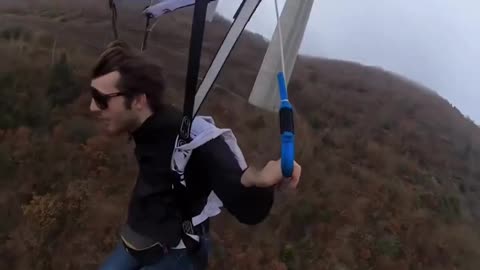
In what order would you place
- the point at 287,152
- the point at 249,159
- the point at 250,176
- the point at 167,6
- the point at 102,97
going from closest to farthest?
the point at 287,152 → the point at 250,176 → the point at 102,97 → the point at 167,6 → the point at 249,159

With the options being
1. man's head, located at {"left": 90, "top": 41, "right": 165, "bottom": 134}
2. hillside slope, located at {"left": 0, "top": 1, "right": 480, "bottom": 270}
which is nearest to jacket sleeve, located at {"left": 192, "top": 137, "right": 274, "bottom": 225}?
man's head, located at {"left": 90, "top": 41, "right": 165, "bottom": 134}

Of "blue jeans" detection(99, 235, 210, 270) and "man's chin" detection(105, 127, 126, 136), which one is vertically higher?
"man's chin" detection(105, 127, 126, 136)

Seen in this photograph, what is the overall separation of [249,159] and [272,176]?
1.92m

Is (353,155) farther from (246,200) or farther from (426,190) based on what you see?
(246,200)

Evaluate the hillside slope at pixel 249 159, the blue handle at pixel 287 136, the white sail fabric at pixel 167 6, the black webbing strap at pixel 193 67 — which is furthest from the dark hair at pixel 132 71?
the hillside slope at pixel 249 159

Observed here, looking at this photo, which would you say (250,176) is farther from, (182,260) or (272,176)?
(182,260)

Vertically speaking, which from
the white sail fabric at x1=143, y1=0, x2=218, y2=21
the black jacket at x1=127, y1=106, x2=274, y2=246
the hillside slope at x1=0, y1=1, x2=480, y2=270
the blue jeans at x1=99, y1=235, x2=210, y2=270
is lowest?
the hillside slope at x1=0, y1=1, x2=480, y2=270

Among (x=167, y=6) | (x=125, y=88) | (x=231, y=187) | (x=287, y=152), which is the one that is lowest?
(x=231, y=187)

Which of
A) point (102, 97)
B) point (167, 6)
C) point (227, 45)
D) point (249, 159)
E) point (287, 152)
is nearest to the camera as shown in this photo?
point (287, 152)

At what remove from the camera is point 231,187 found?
1.60 meters

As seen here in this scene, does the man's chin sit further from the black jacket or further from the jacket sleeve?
the jacket sleeve

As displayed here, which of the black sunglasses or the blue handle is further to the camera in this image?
the black sunglasses

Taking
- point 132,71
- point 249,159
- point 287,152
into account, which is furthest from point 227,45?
point 249,159

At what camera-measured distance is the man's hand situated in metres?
1.35
